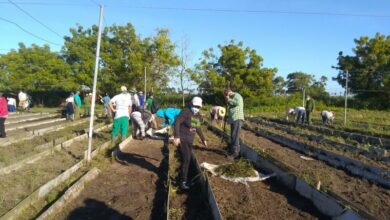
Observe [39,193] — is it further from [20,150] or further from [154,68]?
[154,68]

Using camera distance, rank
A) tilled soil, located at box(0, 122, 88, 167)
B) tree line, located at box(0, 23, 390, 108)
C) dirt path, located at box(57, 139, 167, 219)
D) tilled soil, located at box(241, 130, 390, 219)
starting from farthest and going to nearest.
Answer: tree line, located at box(0, 23, 390, 108)
tilled soil, located at box(0, 122, 88, 167)
tilled soil, located at box(241, 130, 390, 219)
dirt path, located at box(57, 139, 167, 219)

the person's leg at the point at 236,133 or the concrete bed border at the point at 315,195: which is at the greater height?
the person's leg at the point at 236,133

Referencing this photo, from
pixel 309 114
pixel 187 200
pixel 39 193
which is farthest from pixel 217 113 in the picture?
pixel 39 193

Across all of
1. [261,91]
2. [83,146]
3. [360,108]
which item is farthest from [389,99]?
[83,146]

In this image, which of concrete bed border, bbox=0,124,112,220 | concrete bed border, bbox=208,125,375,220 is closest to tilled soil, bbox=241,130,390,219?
concrete bed border, bbox=208,125,375,220

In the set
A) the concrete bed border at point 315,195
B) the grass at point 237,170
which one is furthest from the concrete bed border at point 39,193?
the concrete bed border at point 315,195

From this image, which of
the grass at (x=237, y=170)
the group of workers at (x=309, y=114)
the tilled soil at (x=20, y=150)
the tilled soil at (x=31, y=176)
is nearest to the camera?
the tilled soil at (x=31, y=176)

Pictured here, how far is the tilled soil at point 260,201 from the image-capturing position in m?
5.73

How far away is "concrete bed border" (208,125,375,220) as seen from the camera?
525 centimetres

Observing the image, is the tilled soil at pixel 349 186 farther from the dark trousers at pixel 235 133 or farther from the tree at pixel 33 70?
the tree at pixel 33 70

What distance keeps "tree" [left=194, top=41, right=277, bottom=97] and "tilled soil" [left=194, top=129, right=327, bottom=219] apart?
31.3 metres

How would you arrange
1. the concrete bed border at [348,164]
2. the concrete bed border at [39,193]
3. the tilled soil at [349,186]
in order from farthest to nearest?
Answer: the concrete bed border at [348,164]
the tilled soil at [349,186]
the concrete bed border at [39,193]

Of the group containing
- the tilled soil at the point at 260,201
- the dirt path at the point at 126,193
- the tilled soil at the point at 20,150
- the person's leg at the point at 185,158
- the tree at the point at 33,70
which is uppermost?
the tree at the point at 33,70

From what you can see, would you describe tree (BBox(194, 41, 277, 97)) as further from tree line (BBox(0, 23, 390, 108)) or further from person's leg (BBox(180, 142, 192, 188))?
person's leg (BBox(180, 142, 192, 188))
